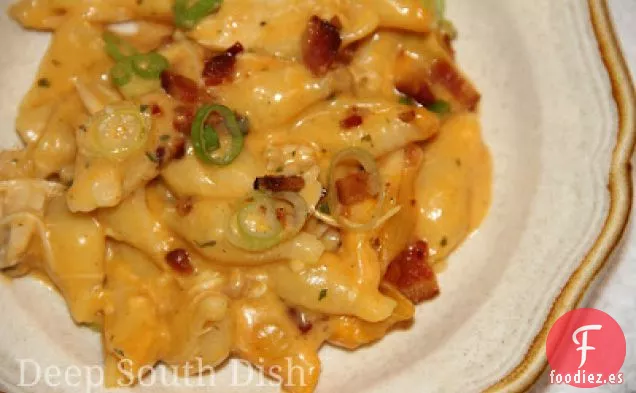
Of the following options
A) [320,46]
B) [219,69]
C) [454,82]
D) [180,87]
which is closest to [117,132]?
[180,87]

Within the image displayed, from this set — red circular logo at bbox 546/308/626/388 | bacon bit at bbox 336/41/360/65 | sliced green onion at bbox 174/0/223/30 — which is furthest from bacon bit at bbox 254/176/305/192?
red circular logo at bbox 546/308/626/388

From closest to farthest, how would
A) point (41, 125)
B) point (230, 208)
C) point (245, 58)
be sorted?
point (230, 208)
point (245, 58)
point (41, 125)

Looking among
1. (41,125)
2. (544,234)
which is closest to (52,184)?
(41,125)

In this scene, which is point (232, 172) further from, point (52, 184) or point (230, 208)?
point (52, 184)

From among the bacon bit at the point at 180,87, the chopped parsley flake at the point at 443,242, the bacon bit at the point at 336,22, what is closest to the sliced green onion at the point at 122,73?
the bacon bit at the point at 180,87

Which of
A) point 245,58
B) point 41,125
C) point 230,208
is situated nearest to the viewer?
point 230,208

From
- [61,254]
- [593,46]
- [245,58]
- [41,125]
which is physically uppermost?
[593,46]

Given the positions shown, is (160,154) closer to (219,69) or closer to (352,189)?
(219,69)
